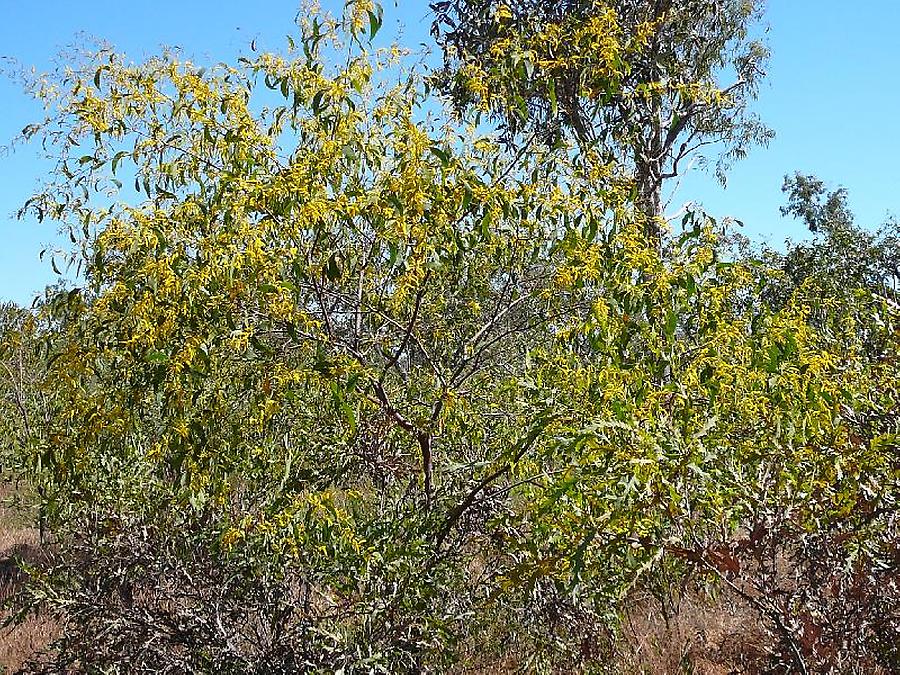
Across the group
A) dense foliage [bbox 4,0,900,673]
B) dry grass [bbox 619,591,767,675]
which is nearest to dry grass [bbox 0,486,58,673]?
dense foliage [bbox 4,0,900,673]

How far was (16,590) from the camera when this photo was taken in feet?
21.9

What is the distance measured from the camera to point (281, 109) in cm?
260

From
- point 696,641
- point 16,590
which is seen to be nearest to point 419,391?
point 696,641

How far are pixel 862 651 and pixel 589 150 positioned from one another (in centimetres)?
212

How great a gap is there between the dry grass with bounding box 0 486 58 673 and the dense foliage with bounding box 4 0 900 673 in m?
1.73

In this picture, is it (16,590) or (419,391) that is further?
(16,590)

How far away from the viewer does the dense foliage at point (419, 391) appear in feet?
7.72

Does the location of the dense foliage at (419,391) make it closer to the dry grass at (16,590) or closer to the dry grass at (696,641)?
the dry grass at (696,641)

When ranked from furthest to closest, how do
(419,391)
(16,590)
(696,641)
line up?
(16,590), (696,641), (419,391)

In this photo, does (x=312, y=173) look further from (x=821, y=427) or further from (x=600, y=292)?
(x=821, y=427)

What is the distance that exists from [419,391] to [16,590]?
5121 mm

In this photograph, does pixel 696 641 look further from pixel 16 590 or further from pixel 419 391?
pixel 16 590

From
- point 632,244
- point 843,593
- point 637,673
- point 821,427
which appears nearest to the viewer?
point 821,427

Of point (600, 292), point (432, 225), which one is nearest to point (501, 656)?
point (600, 292)
